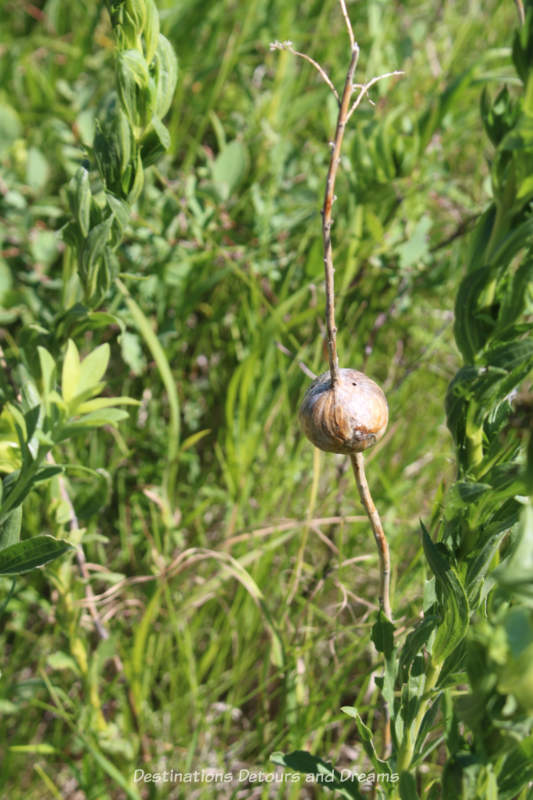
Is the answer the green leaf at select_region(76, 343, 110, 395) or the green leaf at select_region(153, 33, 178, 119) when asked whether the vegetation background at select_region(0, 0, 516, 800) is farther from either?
the green leaf at select_region(153, 33, 178, 119)

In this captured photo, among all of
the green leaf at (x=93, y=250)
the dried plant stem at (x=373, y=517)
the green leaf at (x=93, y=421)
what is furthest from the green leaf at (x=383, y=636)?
the green leaf at (x=93, y=250)

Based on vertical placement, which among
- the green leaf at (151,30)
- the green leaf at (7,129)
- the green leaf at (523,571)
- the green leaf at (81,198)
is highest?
the green leaf at (151,30)

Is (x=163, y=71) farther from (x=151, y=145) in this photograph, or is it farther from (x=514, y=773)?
(x=514, y=773)

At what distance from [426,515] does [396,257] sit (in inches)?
29.9

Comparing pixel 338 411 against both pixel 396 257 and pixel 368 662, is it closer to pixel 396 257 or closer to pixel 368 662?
pixel 368 662

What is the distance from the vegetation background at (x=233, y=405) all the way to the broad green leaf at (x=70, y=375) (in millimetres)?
247

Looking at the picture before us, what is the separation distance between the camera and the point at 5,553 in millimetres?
1141

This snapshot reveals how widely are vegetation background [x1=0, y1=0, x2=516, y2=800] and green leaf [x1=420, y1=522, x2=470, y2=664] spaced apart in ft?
1.35

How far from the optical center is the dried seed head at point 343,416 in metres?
1.01

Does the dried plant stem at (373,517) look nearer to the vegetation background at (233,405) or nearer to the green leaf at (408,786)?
the green leaf at (408,786)

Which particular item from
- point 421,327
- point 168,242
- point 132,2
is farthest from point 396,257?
point 132,2

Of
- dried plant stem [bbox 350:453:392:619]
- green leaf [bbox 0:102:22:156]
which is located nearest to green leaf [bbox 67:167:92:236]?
dried plant stem [bbox 350:453:392:619]

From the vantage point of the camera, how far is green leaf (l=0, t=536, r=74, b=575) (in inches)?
44.6

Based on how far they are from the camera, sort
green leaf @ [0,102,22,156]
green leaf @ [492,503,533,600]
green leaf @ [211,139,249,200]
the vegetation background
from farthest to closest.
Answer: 1. green leaf @ [0,102,22,156]
2. green leaf @ [211,139,249,200]
3. the vegetation background
4. green leaf @ [492,503,533,600]
